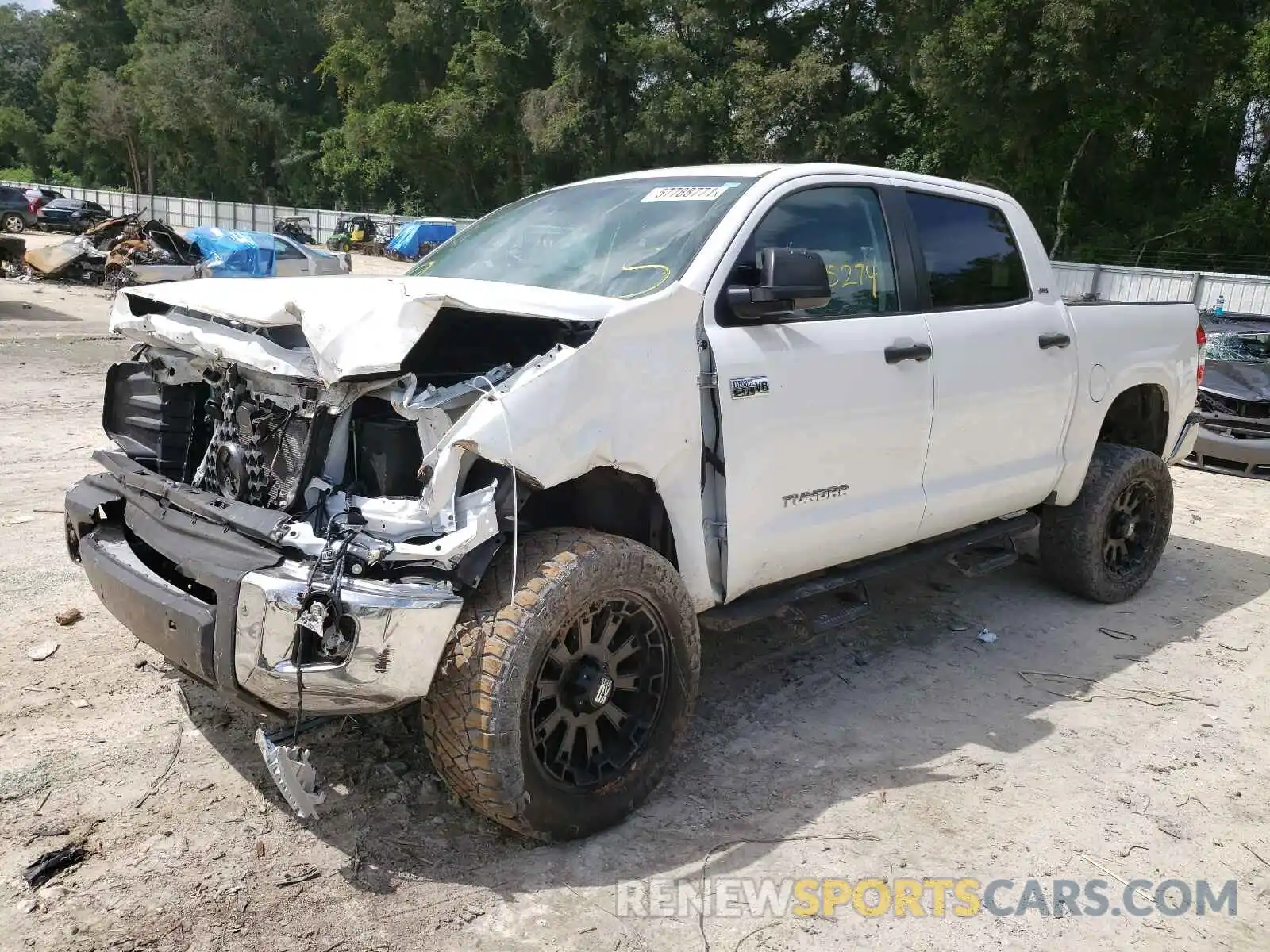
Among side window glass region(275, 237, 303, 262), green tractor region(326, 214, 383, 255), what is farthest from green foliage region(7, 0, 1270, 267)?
side window glass region(275, 237, 303, 262)

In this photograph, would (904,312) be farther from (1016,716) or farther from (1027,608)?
(1027,608)

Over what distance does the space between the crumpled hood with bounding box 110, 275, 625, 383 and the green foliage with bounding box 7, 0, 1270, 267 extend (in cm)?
2508

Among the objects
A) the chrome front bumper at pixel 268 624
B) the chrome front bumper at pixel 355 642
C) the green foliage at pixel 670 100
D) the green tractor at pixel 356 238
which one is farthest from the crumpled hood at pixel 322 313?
the green tractor at pixel 356 238

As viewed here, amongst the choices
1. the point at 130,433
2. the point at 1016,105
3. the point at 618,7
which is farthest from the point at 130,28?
the point at 130,433

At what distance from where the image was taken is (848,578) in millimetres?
4145

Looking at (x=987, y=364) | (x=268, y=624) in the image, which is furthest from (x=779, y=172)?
(x=268, y=624)

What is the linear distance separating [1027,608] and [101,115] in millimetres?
74501

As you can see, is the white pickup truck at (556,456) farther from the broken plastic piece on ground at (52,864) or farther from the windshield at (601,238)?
the broken plastic piece on ground at (52,864)

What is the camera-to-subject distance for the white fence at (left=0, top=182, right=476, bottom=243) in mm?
52344

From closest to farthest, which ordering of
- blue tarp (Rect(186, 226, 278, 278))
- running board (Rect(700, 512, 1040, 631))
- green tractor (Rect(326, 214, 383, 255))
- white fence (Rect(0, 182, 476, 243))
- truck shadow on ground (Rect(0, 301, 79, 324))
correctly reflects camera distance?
running board (Rect(700, 512, 1040, 631))
truck shadow on ground (Rect(0, 301, 79, 324))
blue tarp (Rect(186, 226, 278, 278))
green tractor (Rect(326, 214, 383, 255))
white fence (Rect(0, 182, 476, 243))

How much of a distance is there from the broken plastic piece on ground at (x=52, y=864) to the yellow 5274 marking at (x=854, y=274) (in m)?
3.13

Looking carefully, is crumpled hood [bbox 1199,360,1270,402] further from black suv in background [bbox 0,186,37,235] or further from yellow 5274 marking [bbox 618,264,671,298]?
black suv in background [bbox 0,186,37,235]

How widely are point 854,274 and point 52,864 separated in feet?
11.1

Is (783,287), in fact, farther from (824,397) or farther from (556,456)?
(556,456)
